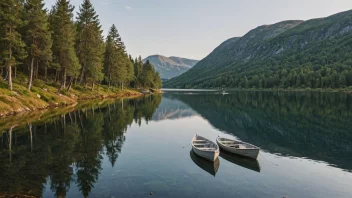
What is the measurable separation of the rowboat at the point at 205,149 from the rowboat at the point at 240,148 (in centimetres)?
147

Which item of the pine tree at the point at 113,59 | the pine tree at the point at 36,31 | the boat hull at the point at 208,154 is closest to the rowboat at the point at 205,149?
the boat hull at the point at 208,154

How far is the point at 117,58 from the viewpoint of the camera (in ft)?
353

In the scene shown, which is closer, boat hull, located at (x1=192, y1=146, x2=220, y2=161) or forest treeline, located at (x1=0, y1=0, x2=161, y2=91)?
boat hull, located at (x1=192, y1=146, x2=220, y2=161)

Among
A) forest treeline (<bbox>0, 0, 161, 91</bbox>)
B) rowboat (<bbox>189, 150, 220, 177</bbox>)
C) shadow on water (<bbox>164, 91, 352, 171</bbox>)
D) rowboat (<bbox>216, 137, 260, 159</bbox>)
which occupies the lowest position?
rowboat (<bbox>189, 150, 220, 177</bbox>)

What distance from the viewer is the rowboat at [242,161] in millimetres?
22986

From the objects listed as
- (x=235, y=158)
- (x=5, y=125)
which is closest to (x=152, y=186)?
(x=235, y=158)

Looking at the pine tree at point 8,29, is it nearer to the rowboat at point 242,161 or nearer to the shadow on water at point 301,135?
the shadow on water at point 301,135

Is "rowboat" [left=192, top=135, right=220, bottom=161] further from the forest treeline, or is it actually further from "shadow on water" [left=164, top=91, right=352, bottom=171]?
the forest treeline

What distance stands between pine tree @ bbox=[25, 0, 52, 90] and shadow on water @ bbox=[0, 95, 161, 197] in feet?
71.8

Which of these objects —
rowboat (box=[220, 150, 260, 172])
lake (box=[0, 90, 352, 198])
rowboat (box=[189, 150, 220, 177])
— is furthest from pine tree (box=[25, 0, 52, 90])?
rowboat (box=[220, 150, 260, 172])

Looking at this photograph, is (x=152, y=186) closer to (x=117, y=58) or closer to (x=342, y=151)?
(x=342, y=151)

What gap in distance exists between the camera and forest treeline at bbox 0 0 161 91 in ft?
164

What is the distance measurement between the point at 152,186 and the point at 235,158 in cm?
1054

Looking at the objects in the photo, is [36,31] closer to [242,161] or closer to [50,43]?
[50,43]
